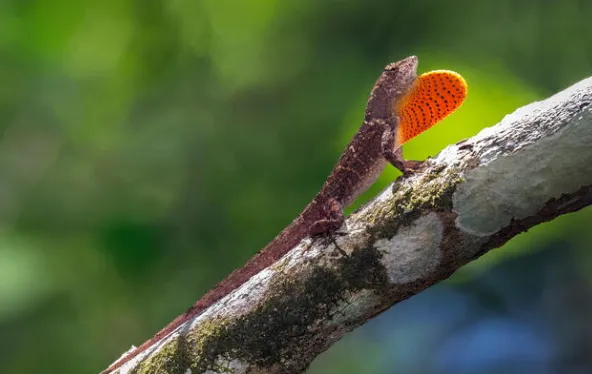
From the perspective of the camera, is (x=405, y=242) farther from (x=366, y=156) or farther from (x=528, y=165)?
(x=366, y=156)

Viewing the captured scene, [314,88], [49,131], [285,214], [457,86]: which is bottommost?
[457,86]

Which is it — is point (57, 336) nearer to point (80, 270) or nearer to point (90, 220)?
point (80, 270)

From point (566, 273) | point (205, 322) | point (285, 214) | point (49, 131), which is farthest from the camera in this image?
point (566, 273)

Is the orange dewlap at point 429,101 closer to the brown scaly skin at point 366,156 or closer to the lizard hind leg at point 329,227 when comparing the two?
the brown scaly skin at point 366,156

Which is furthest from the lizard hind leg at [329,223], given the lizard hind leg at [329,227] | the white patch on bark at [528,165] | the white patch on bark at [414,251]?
the white patch on bark at [528,165]

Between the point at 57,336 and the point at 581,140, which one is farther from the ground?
the point at 57,336

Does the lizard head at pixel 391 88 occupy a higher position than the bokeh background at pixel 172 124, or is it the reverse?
the bokeh background at pixel 172 124

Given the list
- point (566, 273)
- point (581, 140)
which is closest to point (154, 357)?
point (581, 140)

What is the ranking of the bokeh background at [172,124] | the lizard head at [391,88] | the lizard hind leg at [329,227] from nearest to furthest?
1. the lizard hind leg at [329,227]
2. the lizard head at [391,88]
3. the bokeh background at [172,124]
